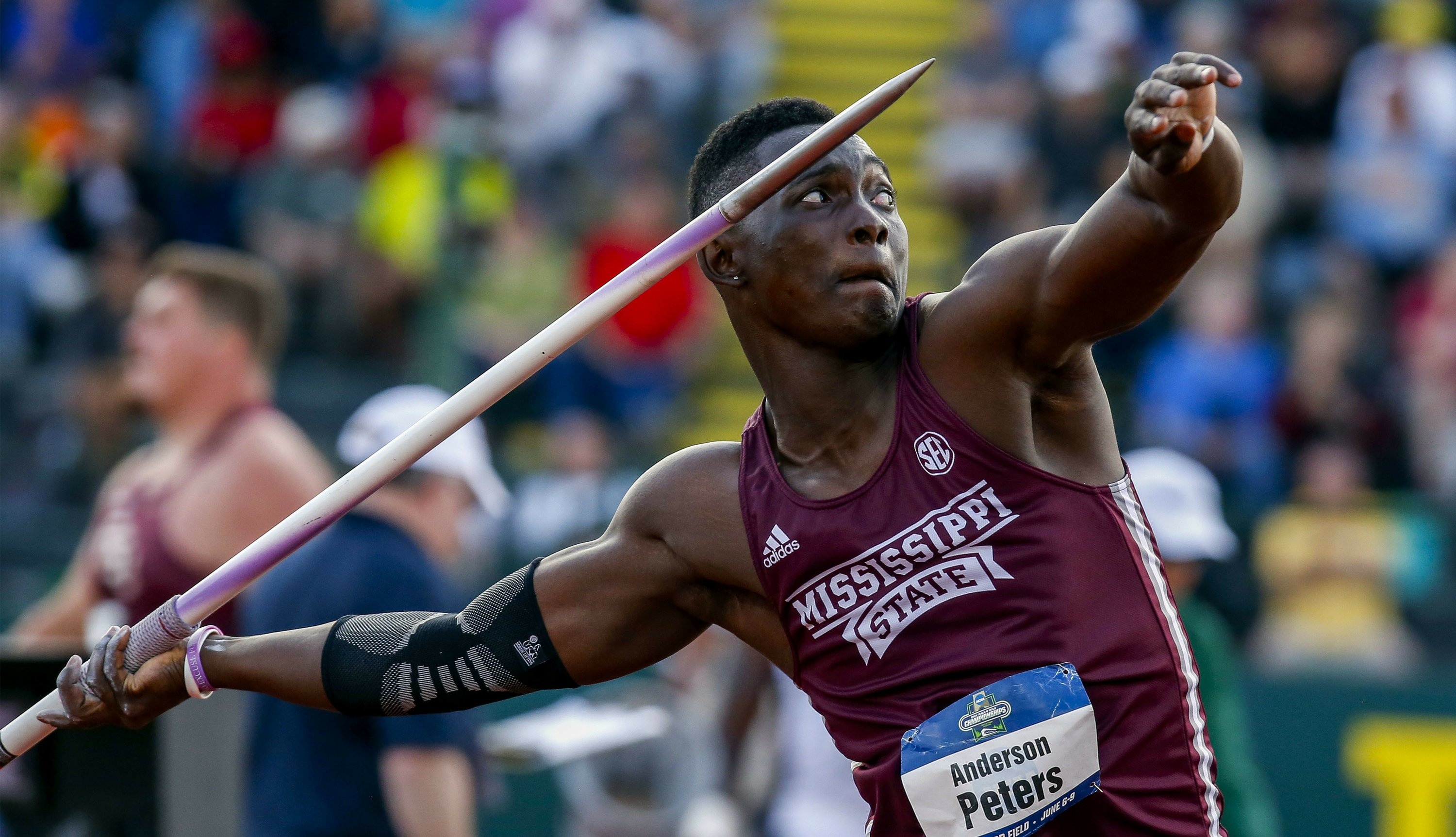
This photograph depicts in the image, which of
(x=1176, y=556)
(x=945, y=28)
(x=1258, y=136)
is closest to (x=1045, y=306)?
(x=1176, y=556)

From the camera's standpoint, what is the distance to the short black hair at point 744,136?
3324 millimetres

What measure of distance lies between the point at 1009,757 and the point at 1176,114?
3.54 feet

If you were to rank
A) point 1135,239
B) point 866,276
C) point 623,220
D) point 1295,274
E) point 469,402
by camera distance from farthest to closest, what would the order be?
point 623,220
point 1295,274
point 469,402
point 866,276
point 1135,239

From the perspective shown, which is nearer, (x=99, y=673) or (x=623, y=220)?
(x=99, y=673)

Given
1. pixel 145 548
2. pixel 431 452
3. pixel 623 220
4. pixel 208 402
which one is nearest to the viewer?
pixel 431 452

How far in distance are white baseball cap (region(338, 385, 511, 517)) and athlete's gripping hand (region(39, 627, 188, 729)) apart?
5.84 ft

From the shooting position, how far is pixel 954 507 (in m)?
3.02

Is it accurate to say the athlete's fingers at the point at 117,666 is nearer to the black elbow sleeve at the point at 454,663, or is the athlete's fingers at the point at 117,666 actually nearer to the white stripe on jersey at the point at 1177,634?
the black elbow sleeve at the point at 454,663

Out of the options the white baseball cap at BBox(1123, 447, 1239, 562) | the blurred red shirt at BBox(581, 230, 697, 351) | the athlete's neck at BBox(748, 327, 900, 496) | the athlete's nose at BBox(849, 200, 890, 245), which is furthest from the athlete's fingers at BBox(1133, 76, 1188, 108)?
the blurred red shirt at BBox(581, 230, 697, 351)

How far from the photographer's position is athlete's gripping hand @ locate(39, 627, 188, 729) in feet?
11.7

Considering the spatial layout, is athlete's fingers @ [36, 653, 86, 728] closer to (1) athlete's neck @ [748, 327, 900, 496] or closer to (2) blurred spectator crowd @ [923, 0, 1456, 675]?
(1) athlete's neck @ [748, 327, 900, 496]

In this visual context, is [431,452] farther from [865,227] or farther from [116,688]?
[865,227]

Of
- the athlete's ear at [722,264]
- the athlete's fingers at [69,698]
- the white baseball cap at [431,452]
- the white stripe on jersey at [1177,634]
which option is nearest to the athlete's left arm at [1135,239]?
the white stripe on jersey at [1177,634]

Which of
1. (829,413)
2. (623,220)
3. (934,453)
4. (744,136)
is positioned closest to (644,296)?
(623,220)
